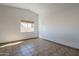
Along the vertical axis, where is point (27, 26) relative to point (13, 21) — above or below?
below

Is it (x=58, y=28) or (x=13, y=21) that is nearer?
(x=13, y=21)

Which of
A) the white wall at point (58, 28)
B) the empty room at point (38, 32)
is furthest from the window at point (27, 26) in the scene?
the white wall at point (58, 28)

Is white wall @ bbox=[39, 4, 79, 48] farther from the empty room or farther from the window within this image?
the window

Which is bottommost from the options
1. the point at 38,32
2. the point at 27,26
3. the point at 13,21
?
the point at 38,32

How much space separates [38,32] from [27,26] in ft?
0.86

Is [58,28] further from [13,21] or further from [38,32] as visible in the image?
[13,21]

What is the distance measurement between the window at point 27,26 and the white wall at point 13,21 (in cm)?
7

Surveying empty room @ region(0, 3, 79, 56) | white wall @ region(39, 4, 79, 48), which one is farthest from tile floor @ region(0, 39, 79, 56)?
white wall @ region(39, 4, 79, 48)

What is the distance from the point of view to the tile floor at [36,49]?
1.87 m

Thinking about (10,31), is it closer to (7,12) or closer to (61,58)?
(7,12)

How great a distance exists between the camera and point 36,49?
2025mm

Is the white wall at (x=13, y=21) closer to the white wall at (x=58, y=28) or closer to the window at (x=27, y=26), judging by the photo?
the window at (x=27, y=26)

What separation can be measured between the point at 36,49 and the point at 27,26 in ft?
1.61

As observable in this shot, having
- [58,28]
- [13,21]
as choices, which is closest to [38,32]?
[58,28]
